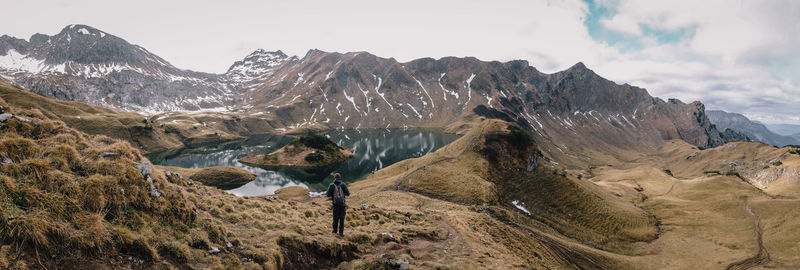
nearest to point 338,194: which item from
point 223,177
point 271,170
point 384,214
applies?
point 384,214

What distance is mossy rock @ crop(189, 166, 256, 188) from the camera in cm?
8769

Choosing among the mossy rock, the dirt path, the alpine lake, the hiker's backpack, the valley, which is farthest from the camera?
the alpine lake

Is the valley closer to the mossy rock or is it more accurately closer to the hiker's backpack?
the mossy rock

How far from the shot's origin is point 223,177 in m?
93.4

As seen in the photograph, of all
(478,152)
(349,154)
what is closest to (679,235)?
(478,152)

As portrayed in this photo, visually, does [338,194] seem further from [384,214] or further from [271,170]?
[271,170]

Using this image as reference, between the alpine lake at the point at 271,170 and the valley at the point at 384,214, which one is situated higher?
the valley at the point at 384,214

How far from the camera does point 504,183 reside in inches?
2756

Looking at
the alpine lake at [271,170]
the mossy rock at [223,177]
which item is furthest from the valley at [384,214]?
the alpine lake at [271,170]

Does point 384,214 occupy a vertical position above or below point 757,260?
above

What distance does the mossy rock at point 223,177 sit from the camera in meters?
87.7

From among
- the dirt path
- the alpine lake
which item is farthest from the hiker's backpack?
the alpine lake

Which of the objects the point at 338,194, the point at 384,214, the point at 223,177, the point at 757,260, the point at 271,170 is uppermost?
the point at 338,194

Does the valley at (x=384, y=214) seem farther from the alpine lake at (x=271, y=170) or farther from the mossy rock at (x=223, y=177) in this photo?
the alpine lake at (x=271, y=170)
